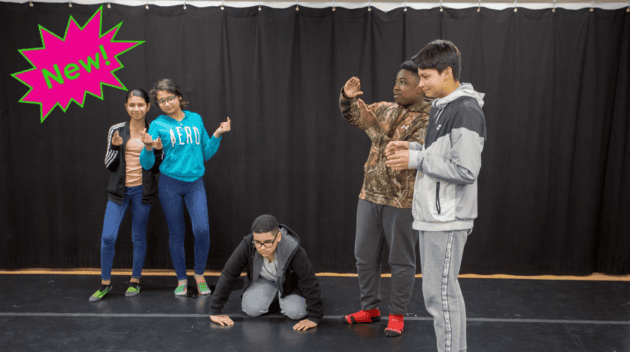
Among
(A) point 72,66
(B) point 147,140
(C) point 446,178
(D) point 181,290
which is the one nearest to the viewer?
(C) point 446,178

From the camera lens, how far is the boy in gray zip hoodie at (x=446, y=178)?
1629 millimetres

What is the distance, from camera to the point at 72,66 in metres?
3.46

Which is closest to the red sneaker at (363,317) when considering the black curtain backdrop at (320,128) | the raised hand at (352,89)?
the black curtain backdrop at (320,128)

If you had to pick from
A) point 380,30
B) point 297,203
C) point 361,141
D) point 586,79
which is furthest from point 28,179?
point 586,79

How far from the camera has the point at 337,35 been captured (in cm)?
345

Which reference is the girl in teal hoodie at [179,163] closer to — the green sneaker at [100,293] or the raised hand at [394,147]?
the green sneaker at [100,293]

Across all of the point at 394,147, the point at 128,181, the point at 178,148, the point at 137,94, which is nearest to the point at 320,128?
the point at 178,148

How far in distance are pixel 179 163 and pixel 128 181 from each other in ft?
1.25

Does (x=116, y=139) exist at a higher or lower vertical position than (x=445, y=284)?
higher

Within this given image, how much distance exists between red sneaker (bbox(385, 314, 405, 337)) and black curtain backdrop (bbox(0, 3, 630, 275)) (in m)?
1.16

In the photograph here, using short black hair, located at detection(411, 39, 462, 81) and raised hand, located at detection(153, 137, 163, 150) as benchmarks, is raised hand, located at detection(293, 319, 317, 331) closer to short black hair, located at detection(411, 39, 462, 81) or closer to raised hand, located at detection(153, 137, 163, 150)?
raised hand, located at detection(153, 137, 163, 150)

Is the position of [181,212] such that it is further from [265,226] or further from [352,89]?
[352,89]

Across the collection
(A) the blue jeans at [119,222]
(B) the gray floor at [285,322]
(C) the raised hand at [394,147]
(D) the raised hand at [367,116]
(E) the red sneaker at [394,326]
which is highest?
(D) the raised hand at [367,116]

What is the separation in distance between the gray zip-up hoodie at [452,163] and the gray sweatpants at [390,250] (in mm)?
598
